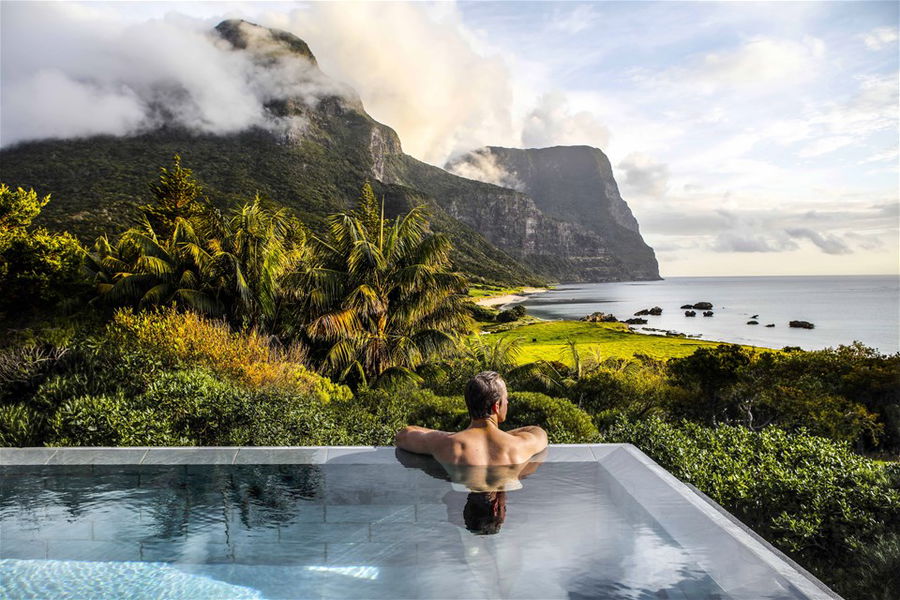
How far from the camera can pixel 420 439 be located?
4297 millimetres

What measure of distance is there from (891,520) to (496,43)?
13808 millimetres

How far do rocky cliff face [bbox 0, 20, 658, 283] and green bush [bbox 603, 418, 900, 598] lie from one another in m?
28.6

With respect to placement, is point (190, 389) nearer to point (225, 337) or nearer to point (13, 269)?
point (225, 337)

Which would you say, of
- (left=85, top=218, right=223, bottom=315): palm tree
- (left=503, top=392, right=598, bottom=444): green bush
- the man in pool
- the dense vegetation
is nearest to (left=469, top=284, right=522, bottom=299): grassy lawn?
the dense vegetation

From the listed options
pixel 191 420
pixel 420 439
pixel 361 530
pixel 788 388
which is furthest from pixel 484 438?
pixel 788 388

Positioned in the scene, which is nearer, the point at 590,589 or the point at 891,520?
the point at 590,589

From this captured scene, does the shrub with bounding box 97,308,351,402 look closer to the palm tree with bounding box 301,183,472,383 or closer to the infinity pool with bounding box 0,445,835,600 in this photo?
the palm tree with bounding box 301,183,472,383

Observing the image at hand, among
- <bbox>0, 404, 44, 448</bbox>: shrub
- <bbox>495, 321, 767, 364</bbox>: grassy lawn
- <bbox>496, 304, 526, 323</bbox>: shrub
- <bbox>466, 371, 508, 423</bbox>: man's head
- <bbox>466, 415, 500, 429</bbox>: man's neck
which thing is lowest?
<bbox>495, 321, 767, 364</bbox>: grassy lawn

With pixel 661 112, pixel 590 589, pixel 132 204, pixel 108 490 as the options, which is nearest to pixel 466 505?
pixel 590 589

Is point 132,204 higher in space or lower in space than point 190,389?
higher

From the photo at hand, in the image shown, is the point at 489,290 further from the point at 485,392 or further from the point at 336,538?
the point at 336,538

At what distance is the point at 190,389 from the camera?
662 centimetres

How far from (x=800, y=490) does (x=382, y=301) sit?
9.34 metres

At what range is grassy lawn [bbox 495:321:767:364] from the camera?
31.0 metres
